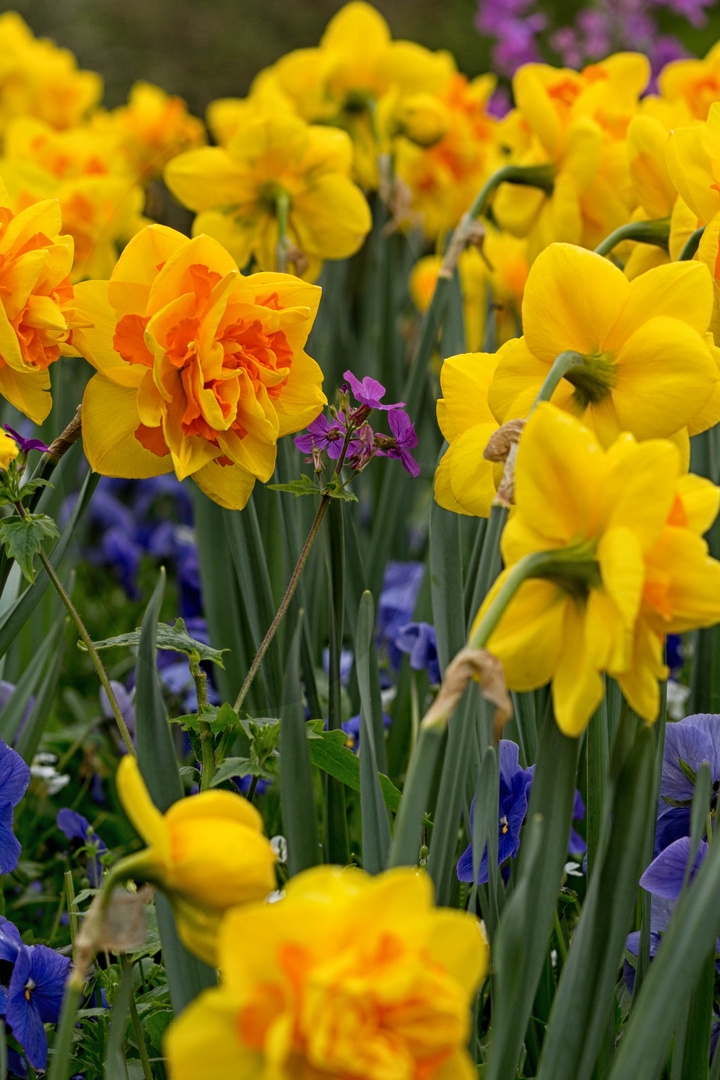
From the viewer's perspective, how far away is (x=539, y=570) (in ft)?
1.86

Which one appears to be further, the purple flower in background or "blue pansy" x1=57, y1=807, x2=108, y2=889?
the purple flower in background

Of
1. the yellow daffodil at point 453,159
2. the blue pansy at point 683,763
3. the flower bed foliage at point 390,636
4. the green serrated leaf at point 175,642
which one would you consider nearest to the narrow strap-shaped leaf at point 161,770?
the flower bed foliage at point 390,636

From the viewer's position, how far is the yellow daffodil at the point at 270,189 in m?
1.41

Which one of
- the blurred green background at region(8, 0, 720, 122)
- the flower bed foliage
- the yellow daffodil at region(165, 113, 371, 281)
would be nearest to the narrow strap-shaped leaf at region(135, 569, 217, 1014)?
the flower bed foliage

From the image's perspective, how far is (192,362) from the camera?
0.77 meters

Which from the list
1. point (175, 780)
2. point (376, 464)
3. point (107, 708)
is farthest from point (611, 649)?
point (376, 464)

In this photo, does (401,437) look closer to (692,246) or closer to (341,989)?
(692,246)

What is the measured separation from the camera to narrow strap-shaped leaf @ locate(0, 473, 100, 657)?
919mm

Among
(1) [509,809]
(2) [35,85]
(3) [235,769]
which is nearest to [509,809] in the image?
(1) [509,809]

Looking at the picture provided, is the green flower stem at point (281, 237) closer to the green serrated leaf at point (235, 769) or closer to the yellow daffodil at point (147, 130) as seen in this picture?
the green serrated leaf at point (235, 769)

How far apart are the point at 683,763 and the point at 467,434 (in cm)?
34

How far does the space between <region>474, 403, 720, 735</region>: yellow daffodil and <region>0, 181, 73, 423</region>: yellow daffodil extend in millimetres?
418

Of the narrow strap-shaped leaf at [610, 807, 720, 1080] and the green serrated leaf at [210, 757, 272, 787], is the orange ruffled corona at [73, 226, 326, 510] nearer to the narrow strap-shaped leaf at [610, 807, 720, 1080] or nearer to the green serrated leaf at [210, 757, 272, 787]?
the green serrated leaf at [210, 757, 272, 787]

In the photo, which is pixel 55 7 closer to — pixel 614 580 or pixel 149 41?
pixel 149 41
